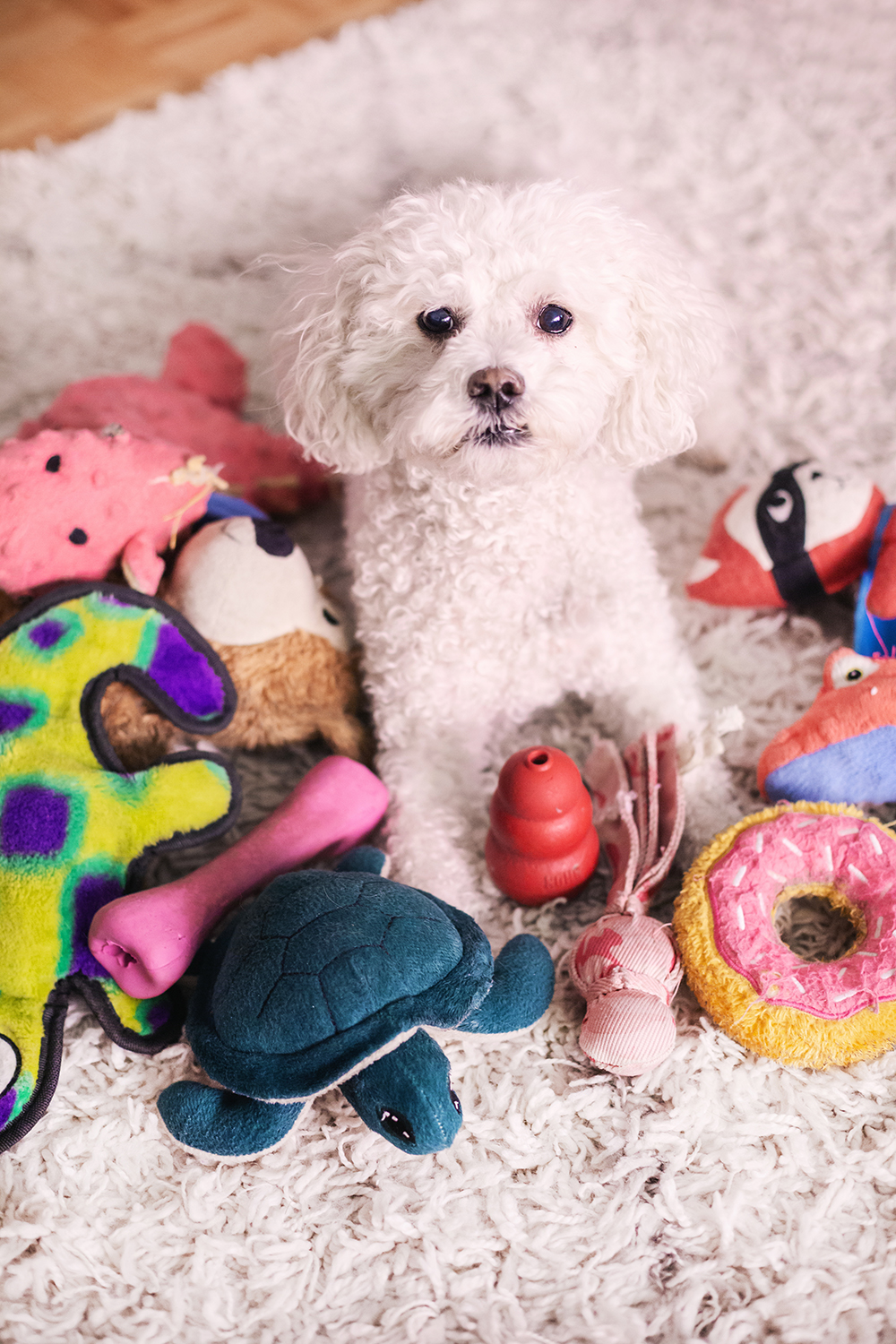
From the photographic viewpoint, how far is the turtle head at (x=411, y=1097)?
32.0 inches

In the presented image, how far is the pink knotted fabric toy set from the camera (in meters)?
0.88

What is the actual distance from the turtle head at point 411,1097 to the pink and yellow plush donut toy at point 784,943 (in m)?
0.26

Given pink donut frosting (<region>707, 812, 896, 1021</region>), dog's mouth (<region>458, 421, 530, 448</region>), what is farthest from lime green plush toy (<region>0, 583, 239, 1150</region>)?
pink donut frosting (<region>707, 812, 896, 1021</region>)

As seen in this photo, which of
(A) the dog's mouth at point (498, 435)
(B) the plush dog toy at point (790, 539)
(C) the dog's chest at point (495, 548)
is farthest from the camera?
(B) the plush dog toy at point (790, 539)

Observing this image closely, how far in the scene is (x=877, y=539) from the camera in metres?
1.17

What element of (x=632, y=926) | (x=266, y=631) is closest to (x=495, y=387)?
(x=266, y=631)

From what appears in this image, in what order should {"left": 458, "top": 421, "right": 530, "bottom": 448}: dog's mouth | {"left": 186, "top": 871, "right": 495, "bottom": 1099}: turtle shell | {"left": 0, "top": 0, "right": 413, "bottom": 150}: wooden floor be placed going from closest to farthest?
{"left": 186, "top": 871, "right": 495, "bottom": 1099}: turtle shell < {"left": 458, "top": 421, "right": 530, "bottom": 448}: dog's mouth < {"left": 0, "top": 0, "right": 413, "bottom": 150}: wooden floor

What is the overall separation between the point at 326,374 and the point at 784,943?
2.35 feet

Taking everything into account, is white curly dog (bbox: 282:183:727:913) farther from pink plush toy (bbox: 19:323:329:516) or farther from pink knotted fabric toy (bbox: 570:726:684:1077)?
pink plush toy (bbox: 19:323:329:516)

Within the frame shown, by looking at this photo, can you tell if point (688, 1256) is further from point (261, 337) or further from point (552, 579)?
point (261, 337)

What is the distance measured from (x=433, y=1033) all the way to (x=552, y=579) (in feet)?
1.58

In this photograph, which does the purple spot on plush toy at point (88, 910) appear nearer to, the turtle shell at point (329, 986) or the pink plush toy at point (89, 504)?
the turtle shell at point (329, 986)

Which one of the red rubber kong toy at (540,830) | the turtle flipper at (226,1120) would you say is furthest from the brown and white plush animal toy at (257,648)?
the turtle flipper at (226,1120)

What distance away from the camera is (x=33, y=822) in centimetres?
96
